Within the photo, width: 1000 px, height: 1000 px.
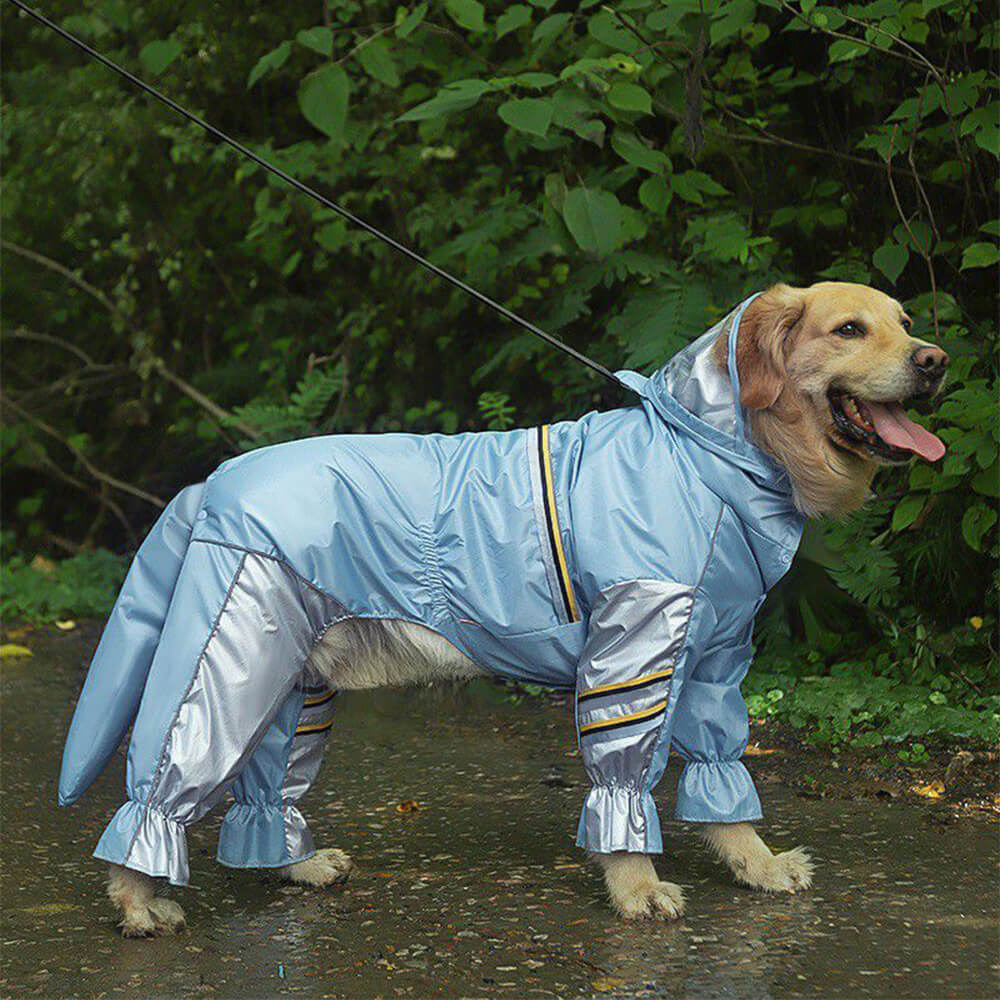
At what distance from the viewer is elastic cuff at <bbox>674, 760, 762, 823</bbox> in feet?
11.9

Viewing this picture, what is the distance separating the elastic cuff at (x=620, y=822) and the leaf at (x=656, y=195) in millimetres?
2847

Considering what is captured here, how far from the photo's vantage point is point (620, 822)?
134 inches

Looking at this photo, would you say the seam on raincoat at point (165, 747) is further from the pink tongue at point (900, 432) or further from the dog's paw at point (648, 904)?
the pink tongue at point (900, 432)

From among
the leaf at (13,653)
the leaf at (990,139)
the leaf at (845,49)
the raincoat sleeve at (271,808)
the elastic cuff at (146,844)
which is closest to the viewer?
the elastic cuff at (146,844)

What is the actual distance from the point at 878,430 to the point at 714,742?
0.91 meters

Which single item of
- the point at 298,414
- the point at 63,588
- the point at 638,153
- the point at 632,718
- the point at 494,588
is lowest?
the point at 63,588

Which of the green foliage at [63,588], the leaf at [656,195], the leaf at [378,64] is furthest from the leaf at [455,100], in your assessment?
the green foliage at [63,588]

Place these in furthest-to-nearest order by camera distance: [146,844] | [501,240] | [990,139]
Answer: [501,240]
[990,139]
[146,844]

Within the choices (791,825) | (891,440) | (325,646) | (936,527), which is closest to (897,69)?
(936,527)

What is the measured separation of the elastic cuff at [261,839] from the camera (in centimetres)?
375

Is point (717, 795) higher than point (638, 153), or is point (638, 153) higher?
point (638, 153)

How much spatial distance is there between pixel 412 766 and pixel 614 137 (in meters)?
2.50

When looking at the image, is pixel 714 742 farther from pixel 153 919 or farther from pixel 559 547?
pixel 153 919

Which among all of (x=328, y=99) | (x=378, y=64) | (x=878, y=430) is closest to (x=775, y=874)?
(x=878, y=430)
